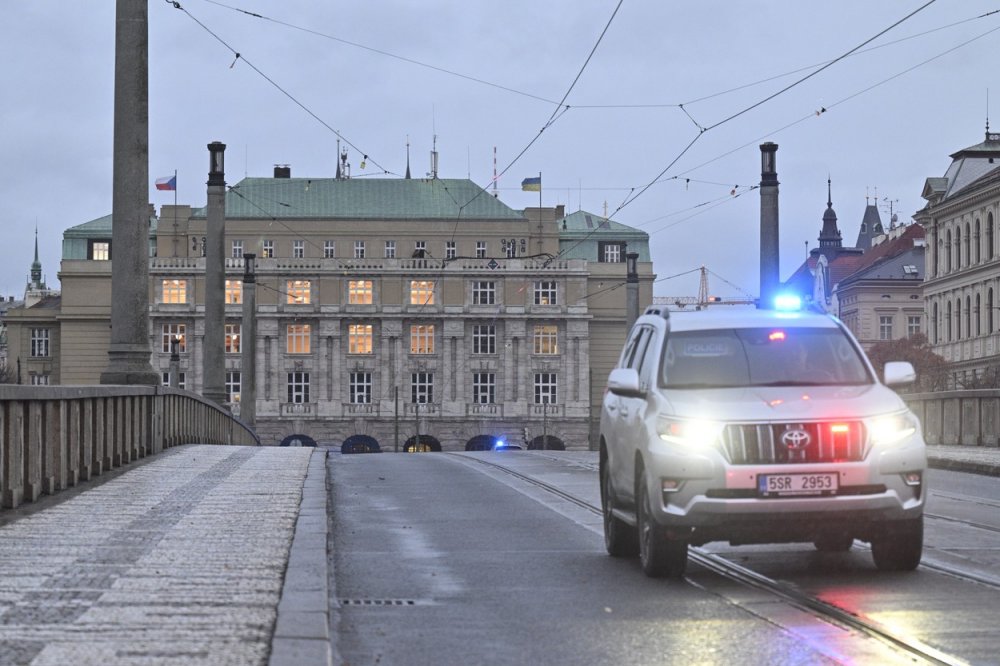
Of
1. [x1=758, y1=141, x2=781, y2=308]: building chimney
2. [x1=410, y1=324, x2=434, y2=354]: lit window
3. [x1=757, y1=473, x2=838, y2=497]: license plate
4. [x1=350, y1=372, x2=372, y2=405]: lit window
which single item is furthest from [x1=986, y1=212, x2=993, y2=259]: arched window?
[x1=757, y1=473, x2=838, y2=497]: license plate

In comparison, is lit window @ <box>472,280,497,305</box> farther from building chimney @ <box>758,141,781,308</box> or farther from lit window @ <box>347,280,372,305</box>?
building chimney @ <box>758,141,781,308</box>

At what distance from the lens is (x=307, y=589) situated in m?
9.77

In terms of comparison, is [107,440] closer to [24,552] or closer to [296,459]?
[296,459]

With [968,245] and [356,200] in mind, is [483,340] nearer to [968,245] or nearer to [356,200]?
[356,200]

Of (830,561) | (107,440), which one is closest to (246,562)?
(830,561)

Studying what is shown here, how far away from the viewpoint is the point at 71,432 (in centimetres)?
1814

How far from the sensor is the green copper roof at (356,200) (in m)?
131

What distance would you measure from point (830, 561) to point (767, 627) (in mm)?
3515

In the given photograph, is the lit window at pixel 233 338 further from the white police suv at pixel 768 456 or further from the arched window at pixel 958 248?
the white police suv at pixel 768 456

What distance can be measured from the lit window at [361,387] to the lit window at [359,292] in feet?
16.9

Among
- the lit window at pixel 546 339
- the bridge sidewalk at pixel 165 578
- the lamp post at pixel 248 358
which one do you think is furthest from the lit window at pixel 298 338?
the bridge sidewalk at pixel 165 578

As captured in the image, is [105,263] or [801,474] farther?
[105,263]

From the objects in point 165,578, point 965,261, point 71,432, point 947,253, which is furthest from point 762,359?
point 947,253

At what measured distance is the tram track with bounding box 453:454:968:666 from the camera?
834 cm
